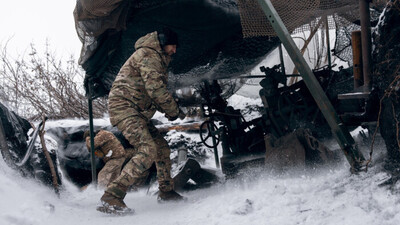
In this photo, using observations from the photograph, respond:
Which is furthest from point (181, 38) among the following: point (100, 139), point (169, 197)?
point (100, 139)

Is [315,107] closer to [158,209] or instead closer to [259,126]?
[259,126]

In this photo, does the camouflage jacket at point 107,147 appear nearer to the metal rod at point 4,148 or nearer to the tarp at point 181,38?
the tarp at point 181,38

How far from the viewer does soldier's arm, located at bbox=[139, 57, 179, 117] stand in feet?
14.0

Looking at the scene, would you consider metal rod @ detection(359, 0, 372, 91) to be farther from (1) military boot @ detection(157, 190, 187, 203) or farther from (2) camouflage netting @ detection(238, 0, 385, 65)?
(1) military boot @ detection(157, 190, 187, 203)

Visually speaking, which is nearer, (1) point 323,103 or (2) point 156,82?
(1) point 323,103

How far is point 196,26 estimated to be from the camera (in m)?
4.65

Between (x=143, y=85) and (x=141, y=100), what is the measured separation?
0.17m

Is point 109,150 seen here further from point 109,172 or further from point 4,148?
point 4,148

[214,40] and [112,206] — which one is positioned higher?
[214,40]

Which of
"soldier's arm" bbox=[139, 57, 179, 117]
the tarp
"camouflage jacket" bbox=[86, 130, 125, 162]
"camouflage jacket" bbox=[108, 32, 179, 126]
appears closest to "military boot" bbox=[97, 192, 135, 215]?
"camouflage jacket" bbox=[108, 32, 179, 126]

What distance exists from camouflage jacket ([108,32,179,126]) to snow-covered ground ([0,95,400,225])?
1107 millimetres

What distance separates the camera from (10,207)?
301 cm

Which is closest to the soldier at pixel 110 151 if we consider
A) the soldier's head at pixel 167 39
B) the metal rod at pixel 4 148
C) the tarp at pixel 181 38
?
the tarp at pixel 181 38

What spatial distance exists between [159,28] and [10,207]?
8.57 ft
